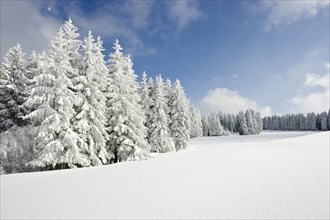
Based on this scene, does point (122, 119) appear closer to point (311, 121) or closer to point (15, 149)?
point (15, 149)

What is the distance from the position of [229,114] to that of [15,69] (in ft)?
381

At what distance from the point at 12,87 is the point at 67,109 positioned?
7.71m

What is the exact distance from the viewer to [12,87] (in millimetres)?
23391

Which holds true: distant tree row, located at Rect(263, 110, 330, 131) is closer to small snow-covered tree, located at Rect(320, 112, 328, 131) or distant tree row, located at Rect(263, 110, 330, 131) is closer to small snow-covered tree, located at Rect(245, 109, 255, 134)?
small snow-covered tree, located at Rect(320, 112, 328, 131)

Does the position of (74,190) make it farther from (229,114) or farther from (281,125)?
(281,125)

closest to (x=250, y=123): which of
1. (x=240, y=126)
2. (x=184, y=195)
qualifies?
(x=240, y=126)

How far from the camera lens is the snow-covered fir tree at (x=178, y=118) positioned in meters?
41.9

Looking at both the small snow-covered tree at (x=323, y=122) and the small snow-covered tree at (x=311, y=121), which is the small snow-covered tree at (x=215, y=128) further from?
the small snow-covered tree at (x=311, y=121)

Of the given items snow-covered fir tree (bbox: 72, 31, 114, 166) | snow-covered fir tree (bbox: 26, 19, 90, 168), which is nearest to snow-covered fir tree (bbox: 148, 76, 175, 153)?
snow-covered fir tree (bbox: 72, 31, 114, 166)

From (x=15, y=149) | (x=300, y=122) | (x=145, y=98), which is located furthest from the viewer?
(x=300, y=122)

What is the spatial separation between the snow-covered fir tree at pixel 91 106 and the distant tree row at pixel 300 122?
465 ft

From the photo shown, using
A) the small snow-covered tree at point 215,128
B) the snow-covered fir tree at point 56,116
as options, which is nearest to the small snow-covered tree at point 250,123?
the small snow-covered tree at point 215,128

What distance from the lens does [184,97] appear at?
148ft

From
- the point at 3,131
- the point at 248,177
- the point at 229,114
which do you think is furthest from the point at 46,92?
the point at 229,114
